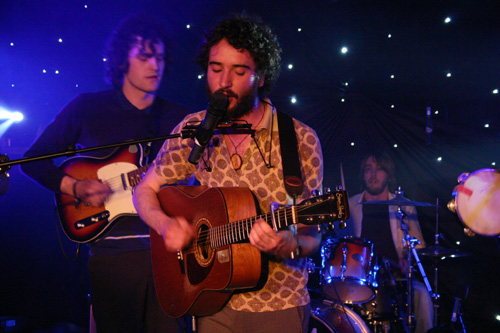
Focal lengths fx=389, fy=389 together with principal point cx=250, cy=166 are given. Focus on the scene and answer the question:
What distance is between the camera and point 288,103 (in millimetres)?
6035

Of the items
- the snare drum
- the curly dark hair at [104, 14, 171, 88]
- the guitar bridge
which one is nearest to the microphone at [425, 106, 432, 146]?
the snare drum

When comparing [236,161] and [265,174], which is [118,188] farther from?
[265,174]

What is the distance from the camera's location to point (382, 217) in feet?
20.6

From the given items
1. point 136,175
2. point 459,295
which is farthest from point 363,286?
point 136,175

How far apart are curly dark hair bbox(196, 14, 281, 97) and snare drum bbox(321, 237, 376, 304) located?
109 inches

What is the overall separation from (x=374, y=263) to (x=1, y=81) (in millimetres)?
5714

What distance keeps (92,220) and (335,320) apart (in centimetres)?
267

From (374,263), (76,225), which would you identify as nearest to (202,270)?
(76,225)

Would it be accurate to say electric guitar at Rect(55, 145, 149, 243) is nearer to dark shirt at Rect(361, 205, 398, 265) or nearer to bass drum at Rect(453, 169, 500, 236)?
bass drum at Rect(453, 169, 500, 236)

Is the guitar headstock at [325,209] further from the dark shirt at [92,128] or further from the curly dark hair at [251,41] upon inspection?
the dark shirt at [92,128]

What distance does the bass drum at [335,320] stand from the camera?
4035 millimetres

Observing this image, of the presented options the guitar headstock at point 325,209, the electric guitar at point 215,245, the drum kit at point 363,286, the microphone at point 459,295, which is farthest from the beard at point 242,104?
the microphone at point 459,295

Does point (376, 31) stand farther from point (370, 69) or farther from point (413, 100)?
point (413, 100)

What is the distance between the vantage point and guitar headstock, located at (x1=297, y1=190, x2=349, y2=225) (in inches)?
71.4
